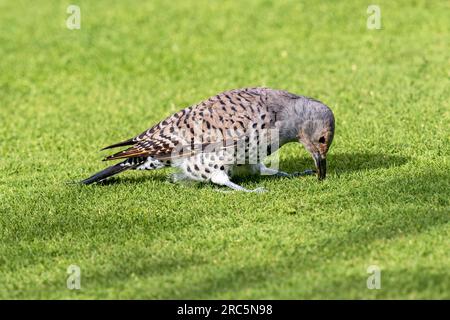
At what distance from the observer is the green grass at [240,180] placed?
688cm

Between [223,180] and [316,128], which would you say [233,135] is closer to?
[223,180]

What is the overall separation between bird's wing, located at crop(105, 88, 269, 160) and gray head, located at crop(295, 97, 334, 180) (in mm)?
406

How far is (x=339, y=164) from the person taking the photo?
31.7ft

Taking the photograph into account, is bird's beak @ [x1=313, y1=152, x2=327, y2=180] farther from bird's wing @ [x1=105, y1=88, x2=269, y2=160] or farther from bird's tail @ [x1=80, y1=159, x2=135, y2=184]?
bird's tail @ [x1=80, y1=159, x2=135, y2=184]

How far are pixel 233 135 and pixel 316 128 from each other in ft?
2.86

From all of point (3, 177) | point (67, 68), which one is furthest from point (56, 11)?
point (3, 177)

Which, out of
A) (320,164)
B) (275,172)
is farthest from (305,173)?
(320,164)

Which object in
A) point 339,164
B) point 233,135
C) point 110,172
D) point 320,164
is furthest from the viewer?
point 339,164

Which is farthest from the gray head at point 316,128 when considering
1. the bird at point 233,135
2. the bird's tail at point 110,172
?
the bird's tail at point 110,172

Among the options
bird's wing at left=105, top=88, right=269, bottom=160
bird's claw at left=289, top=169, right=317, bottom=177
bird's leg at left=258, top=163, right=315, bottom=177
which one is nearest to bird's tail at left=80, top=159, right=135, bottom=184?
bird's wing at left=105, top=88, right=269, bottom=160

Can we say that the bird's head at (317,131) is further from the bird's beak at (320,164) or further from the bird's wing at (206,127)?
the bird's wing at (206,127)

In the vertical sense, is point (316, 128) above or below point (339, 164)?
above

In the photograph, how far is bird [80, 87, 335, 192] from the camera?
8750mm

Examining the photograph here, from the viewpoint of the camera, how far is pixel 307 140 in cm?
897
